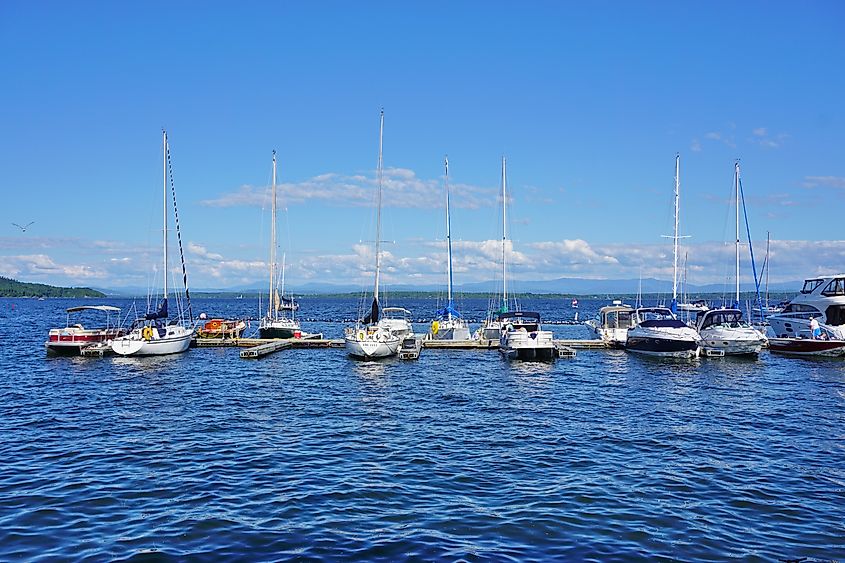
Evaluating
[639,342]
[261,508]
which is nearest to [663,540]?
[261,508]

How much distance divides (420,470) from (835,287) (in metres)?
48.8

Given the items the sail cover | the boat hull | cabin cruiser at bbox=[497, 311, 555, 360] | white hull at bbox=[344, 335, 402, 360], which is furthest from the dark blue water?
the boat hull

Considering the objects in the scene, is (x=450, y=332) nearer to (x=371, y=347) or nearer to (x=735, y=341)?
(x=371, y=347)

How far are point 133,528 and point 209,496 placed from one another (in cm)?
221

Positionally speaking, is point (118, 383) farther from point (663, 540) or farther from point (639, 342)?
point (639, 342)

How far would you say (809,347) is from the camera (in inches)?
1935

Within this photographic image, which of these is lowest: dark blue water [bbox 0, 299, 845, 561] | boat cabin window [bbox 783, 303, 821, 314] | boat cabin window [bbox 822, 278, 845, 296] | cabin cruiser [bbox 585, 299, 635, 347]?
dark blue water [bbox 0, 299, 845, 561]

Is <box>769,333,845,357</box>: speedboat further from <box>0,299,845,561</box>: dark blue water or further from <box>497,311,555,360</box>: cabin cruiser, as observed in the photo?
<box>497,311,555,360</box>: cabin cruiser

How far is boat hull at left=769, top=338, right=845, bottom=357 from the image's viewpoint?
158ft

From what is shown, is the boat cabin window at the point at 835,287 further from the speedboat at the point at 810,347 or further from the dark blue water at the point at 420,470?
the dark blue water at the point at 420,470

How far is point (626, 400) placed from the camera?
30.8 metres

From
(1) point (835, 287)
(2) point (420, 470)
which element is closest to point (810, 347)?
(1) point (835, 287)

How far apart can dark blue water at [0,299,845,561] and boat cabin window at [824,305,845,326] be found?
1967cm

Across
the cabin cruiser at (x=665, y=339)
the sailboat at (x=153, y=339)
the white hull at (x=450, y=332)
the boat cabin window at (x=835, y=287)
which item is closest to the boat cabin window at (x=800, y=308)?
the boat cabin window at (x=835, y=287)
